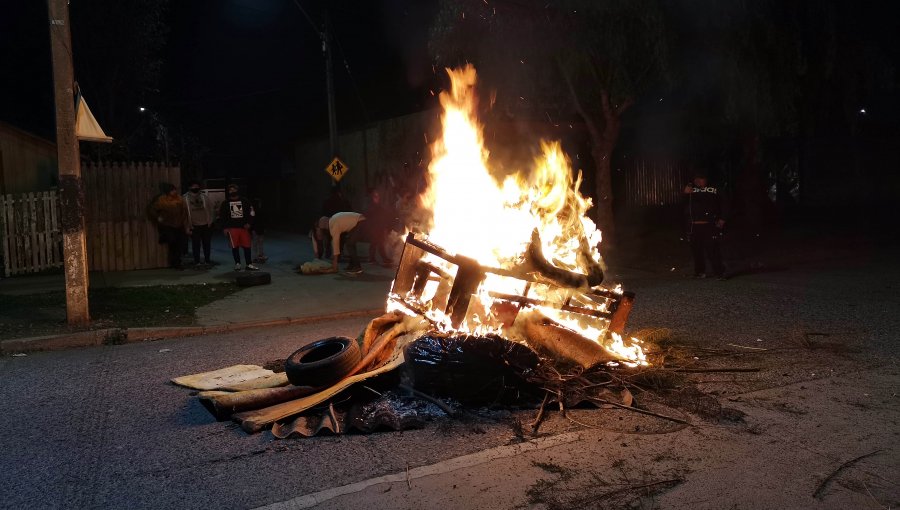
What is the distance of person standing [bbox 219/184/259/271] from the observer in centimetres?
1402

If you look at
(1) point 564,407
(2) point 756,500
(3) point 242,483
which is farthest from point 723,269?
(3) point 242,483

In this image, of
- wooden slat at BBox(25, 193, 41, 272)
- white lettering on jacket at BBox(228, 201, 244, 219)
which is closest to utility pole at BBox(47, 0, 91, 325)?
white lettering on jacket at BBox(228, 201, 244, 219)

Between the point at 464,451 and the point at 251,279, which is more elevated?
the point at 251,279

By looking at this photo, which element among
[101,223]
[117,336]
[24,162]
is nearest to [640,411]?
[117,336]

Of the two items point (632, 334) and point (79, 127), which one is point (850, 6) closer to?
point (632, 334)

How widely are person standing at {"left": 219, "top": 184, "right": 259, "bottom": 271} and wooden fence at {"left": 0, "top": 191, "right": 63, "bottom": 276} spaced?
3.34m

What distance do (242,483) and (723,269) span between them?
1043cm

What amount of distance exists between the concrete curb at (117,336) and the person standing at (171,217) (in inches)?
231

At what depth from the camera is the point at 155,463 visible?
473cm

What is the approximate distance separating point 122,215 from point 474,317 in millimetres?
10412

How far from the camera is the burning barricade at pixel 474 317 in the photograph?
5.72m

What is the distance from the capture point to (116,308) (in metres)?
10.3

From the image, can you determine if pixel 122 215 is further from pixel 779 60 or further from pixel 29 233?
pixel 779 60

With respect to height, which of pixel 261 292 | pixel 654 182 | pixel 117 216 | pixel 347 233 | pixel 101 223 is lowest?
pixel 261 292
